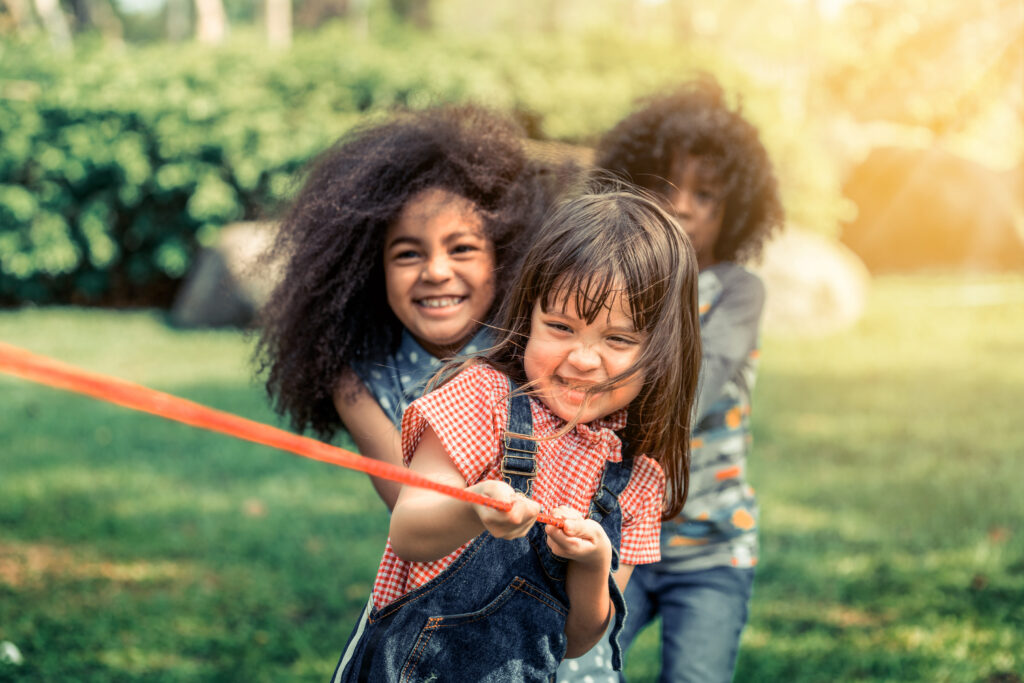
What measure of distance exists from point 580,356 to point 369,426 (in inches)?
25.0

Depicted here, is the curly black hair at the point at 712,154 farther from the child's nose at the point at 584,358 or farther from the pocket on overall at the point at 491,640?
the pocket on overall at the point at 491,640

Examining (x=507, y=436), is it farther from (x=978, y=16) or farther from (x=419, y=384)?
(x=978, y=16)

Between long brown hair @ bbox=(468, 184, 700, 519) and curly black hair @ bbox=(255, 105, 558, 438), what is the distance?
33 cm

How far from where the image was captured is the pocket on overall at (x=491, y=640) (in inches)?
56.7

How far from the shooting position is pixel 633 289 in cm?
147

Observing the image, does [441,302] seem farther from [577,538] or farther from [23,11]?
[23,11]

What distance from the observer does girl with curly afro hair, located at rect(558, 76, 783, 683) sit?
7.22 feet

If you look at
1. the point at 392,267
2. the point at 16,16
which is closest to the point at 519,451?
the point at 392,267

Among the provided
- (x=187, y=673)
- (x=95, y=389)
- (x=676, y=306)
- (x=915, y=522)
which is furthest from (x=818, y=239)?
(x=95, y=389)

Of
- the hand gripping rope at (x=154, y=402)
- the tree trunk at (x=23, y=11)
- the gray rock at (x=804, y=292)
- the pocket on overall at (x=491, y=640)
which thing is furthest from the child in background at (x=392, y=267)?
the tree trunk at (x=23, y=11)

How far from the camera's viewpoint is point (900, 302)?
9.95 m

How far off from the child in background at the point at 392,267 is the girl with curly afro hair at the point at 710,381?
392 mm

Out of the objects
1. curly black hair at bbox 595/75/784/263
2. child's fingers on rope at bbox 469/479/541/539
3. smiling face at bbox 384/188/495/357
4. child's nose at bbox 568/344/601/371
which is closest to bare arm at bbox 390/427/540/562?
child's fingers on rope at bbox 469/479/541/539

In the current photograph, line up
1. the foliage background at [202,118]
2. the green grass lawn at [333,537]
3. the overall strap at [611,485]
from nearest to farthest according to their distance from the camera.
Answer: the overall strap at [611,485], the green grass lawn at [333,537], the foliage background at [202,118]
